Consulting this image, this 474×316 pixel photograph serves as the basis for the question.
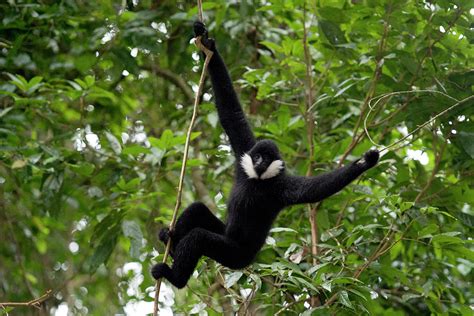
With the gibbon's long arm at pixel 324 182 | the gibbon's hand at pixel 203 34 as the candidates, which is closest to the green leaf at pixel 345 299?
the gibbon's long arm at pixel 324 182

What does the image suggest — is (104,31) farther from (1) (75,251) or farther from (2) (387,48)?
(1) (75,251)

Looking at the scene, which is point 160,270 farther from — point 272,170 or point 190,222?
point 272,170

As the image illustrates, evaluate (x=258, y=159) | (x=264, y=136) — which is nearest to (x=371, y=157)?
(x=258, y=159)

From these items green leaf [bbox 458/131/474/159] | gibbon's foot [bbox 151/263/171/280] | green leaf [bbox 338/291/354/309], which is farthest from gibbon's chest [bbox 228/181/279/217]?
green leaf [bbox 458/131/474/159]

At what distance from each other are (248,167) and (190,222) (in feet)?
1.95

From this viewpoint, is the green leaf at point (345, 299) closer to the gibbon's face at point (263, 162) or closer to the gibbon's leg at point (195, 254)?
the gibbon's leg at point (195, 254)

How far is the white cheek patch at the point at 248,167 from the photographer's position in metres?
4.91

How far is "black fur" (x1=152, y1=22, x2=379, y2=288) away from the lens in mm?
4711

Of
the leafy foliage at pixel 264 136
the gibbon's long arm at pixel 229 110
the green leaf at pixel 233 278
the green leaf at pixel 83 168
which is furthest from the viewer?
the green leaf at pixel 83 168

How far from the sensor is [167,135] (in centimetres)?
570

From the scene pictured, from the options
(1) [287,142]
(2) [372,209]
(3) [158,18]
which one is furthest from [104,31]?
(2) [372,209]

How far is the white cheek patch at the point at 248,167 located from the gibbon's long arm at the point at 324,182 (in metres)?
0.26

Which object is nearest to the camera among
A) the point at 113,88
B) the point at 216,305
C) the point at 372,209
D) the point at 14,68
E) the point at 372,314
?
the point at 372,314

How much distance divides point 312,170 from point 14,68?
3.24m
